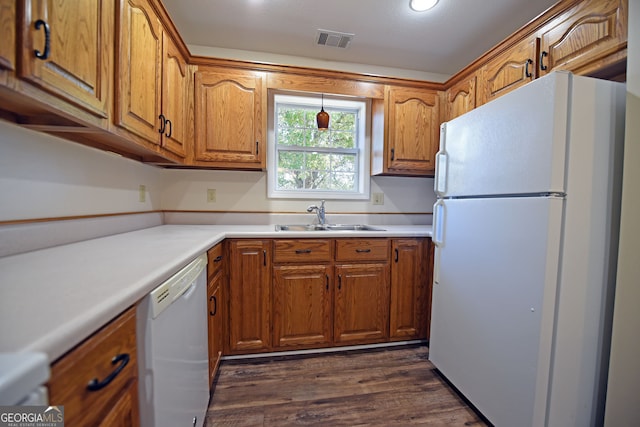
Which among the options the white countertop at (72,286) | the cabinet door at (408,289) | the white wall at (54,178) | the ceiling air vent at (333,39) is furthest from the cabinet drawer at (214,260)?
the ceiling air vent at (333,39)

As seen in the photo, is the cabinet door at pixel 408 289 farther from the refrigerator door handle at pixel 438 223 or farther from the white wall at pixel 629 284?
the white wall at pixel 629 284

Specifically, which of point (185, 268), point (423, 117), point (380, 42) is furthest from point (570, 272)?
point (380, 42)

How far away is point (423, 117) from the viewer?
233 cm

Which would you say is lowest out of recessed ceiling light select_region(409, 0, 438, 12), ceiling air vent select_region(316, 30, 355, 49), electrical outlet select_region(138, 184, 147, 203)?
electrical outlet select_region(138, 184, 147, 203)

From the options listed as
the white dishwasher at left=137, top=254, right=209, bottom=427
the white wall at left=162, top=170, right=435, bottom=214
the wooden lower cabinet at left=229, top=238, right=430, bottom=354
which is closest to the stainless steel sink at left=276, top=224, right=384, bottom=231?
the white wall at left=162, top=170, right=435, bottom=214

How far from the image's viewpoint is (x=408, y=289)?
2.04m

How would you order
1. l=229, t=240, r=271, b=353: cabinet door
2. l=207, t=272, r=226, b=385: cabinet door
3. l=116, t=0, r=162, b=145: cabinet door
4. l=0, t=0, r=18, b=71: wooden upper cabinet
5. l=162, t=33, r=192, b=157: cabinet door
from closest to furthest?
l=0, t=0, r=18, b=71: wooden upper cabinet
l=116, t=0, r=162, b=145: cabinet door
l=207, t=272, r=226, b=385: cabinet door
l=162, t=33, r=192, b=157: cabinet door
l=229, t=240, r=271, b=353: cabinet door

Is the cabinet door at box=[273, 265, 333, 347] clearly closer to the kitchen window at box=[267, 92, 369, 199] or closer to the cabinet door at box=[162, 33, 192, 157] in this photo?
the kitchen window at box=[267, 92, 369, 199]

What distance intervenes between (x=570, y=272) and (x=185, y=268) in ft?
4.90

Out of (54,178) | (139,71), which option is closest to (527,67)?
(139,71)

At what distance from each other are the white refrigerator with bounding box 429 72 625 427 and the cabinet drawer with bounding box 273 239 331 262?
993mm

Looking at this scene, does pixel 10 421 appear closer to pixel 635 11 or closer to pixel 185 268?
pixel 185 268

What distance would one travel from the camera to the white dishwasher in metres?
0.71

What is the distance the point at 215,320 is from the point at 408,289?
4.45 feet
